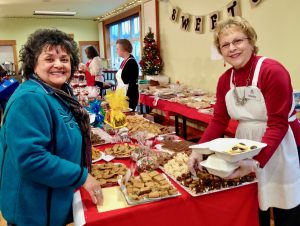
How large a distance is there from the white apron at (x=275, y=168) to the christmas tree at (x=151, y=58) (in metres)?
4.44

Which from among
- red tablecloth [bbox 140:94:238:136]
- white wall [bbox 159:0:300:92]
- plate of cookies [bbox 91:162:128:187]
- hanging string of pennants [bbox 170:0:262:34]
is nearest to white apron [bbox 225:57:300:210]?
plate of cookies [bbox 91:162:128:187]

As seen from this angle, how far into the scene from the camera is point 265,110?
4.60 ft

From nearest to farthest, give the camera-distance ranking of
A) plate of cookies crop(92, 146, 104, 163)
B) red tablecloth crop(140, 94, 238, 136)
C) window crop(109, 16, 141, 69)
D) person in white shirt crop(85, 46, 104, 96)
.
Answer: plate of cookies crop(92, 146, 104, 163) → red tablecloth crop(140, 94, 238, 136) → person in white shirt crop(85, 46, 104, 96) → window crop(109, 16, 141, 69)

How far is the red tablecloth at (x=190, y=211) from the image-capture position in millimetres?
1146

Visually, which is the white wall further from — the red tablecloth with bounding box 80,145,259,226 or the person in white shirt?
the red tablecloth with bounding box 80,145,259,226

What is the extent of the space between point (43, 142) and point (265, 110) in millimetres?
1008

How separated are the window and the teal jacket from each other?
7.07m

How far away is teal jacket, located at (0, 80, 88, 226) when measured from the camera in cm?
101

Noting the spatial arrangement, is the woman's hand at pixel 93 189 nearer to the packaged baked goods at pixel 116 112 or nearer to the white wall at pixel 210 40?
the packaged baked goods at pixel 116 112

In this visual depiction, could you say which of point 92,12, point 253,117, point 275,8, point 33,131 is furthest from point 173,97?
point 92,12

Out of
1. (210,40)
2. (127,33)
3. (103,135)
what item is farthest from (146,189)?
(127,33)

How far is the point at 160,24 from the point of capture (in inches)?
236

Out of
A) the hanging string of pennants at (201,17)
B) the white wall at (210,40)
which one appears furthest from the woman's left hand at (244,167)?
the hanging string of pennants at (201,17)

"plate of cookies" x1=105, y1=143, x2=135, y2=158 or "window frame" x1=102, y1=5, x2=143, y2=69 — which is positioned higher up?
"window frame" x1=102, y1=5, x2=143, y2=69
